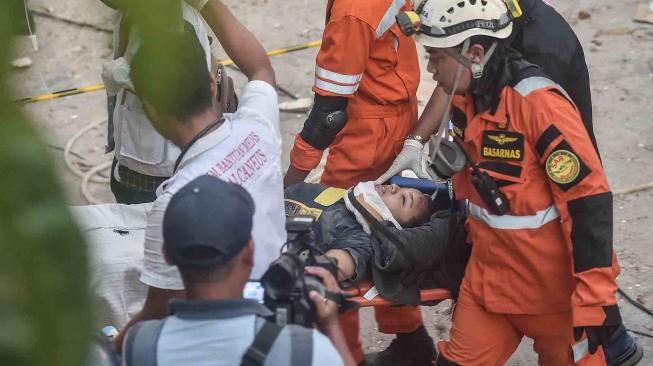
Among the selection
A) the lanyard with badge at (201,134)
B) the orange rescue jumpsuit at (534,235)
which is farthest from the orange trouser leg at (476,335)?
the lanyard with badge at (201,134)

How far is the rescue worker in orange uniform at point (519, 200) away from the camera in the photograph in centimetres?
257

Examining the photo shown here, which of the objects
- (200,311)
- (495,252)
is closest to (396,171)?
(495,252)

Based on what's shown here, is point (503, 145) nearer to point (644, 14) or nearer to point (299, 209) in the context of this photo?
point (299, 209)

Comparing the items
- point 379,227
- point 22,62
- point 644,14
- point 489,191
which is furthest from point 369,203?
point 644,14

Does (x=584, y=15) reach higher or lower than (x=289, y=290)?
lower

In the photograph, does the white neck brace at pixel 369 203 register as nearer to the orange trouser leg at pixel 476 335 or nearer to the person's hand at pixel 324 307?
the orange trouser leg at pixel 476 335

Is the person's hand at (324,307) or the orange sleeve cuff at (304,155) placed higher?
the person's hand at (324,307)

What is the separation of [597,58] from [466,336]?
12.2 ft

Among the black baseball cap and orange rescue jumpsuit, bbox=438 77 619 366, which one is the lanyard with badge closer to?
the black baseball cap

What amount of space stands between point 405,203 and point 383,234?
11.3 inches

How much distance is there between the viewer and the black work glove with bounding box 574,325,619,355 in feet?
8.74

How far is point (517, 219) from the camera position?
2.76 metres

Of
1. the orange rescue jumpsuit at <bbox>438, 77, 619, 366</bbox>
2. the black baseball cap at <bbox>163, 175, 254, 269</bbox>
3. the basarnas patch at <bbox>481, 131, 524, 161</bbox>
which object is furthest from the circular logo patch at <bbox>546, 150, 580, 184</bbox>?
the black baseball cap at <bbox>163, 175, 254, 269</bbox>

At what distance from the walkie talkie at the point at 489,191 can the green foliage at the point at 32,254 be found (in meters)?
2.38
